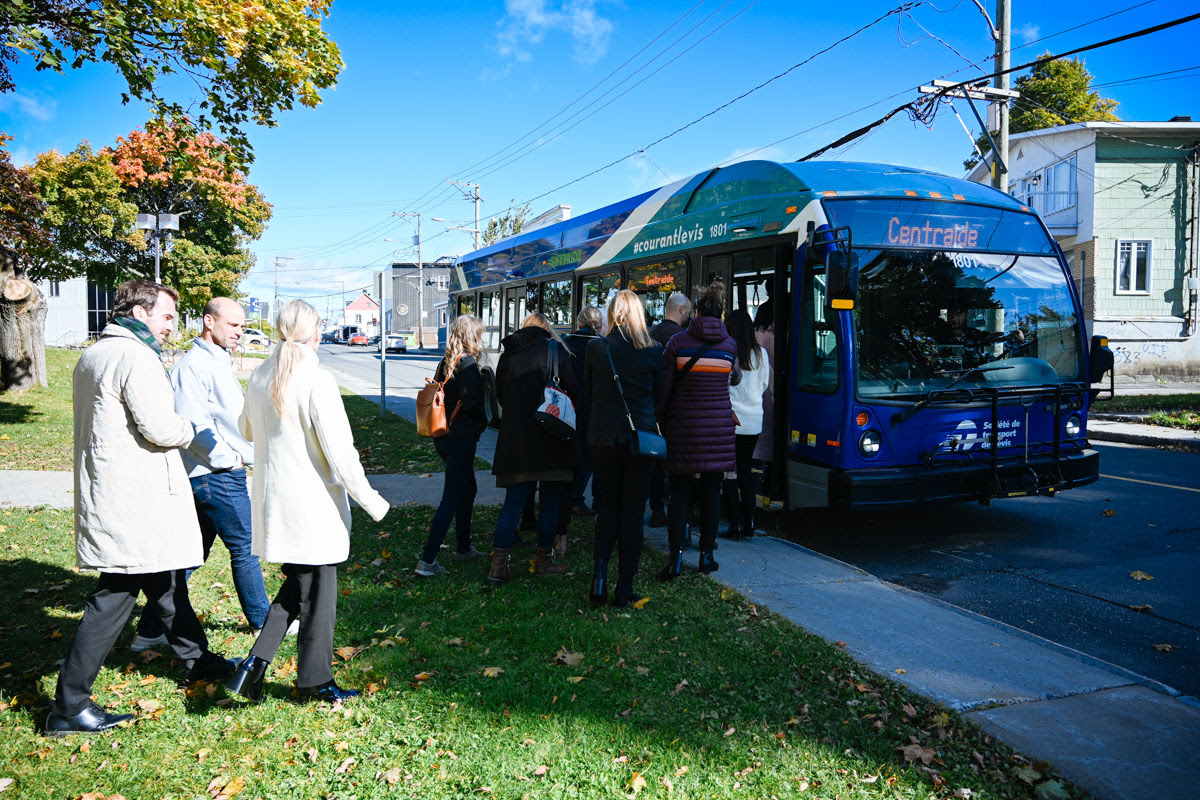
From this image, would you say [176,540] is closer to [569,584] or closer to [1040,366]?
[569,584]

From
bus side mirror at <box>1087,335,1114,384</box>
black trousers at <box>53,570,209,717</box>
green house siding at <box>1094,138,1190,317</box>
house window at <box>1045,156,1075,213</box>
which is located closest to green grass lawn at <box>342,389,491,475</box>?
black trousers at <box>53,570,209,717</box>

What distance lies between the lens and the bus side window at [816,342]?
6.86m

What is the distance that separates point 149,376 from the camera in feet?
12.1

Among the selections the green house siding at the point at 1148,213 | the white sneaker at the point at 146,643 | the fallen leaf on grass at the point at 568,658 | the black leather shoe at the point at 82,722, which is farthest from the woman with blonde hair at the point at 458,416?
the green house siding at the point at 1148,213

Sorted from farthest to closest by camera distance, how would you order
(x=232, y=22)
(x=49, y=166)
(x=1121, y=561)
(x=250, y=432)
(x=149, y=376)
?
(x=49, y=166) → (x=232, y=22) → (x=1121, y=561) → (x=250, y=432) → (x=149, y=376)

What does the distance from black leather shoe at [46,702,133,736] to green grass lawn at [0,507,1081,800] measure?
1.8 inches

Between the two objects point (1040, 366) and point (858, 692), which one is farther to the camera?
point (1040, 366)

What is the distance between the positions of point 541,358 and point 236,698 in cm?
276

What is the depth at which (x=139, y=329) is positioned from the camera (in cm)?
380

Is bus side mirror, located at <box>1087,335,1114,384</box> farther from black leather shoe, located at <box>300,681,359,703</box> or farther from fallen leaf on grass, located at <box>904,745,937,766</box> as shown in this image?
black leather shoe, located at <box>300,681,359,703</box>

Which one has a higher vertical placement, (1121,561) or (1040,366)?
(1040,366)

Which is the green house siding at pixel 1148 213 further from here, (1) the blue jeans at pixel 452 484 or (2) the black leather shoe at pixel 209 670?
(2) the black leather shoe at pixel 209 670

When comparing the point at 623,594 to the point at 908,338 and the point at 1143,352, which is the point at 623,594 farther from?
the point at 1143,352

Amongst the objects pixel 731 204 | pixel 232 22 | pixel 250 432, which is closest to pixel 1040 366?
pixel 731 204
